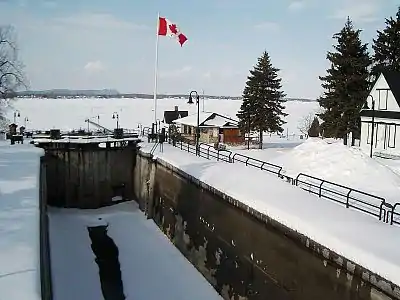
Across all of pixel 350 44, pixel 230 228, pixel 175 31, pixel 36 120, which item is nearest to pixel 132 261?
pixel 230 228

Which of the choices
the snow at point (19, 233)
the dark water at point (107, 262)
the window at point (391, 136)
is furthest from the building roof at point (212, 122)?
the snow at point (19, 233)

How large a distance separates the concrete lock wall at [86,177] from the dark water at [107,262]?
5.39m

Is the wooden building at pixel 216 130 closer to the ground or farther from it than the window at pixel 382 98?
closer to the ground

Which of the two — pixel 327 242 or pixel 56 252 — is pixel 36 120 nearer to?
pixel 56 252

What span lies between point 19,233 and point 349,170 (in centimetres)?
1301

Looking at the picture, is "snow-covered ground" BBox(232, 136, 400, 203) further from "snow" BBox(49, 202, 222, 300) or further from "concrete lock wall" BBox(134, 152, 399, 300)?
"snow" BBox(49, 202, 222, 300)

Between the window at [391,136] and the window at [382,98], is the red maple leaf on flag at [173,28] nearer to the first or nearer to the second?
the window at [382,98]

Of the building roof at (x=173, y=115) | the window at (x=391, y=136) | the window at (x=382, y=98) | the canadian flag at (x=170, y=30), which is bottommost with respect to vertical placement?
the window at (x=391, y=136)

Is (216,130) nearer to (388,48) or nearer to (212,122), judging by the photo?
(212,122)

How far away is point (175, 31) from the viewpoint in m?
29.8

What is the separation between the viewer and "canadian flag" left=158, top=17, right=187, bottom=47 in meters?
29.7

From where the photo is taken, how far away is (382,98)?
32.9 m

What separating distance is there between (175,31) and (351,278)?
Answer: 78.2 feet

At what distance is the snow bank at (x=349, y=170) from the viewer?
56.8 feet
